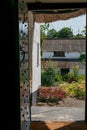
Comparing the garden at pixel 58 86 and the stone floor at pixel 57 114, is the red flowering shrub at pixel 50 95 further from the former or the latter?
the stone floor at pixel 57 114

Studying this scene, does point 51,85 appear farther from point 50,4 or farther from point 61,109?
point 50,4

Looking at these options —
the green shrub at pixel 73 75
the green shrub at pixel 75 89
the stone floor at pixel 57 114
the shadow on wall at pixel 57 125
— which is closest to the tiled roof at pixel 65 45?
the green shrub at pixel 73 75

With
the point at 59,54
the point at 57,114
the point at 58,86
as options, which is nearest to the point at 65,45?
the point at 59,54

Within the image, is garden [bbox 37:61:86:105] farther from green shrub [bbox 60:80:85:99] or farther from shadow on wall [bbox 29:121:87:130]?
shadow on wall [bbox 29:121:87:130]

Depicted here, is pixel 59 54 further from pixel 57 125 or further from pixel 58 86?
pixel 57 125

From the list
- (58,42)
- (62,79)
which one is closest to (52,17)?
(62,79)

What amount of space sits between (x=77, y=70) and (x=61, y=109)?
5.05 metres

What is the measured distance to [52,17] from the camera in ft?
16.9

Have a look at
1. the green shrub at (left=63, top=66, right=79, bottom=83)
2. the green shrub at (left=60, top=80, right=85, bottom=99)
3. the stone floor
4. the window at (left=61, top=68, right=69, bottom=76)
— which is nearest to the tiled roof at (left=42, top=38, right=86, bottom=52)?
the window at (left=61, top=68, right=69, bottom=76)
